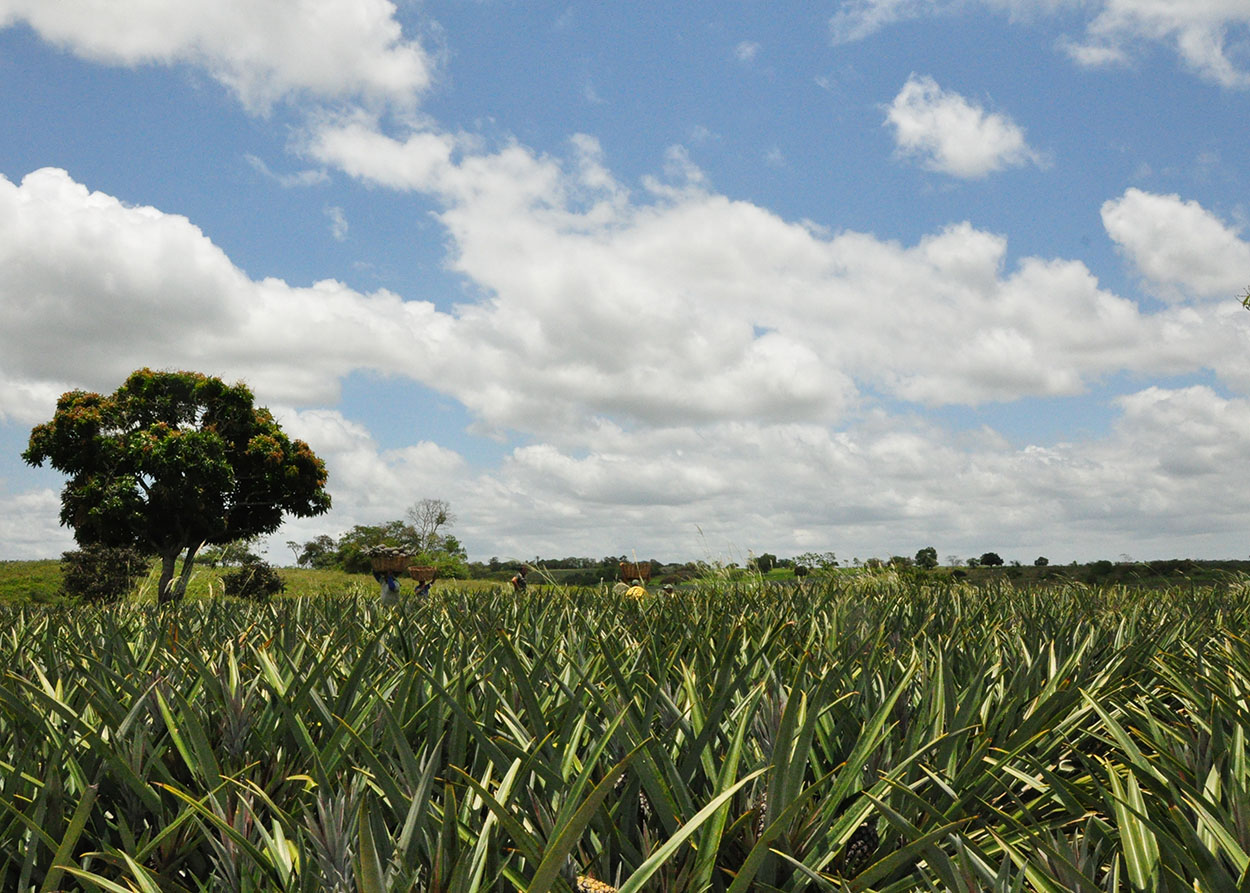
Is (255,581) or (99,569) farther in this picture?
(255,581)

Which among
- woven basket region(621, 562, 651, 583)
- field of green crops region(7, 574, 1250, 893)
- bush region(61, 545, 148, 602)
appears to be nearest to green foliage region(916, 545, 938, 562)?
woven basket region(621, 562, 651, 583)

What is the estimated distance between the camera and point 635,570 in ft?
30.9

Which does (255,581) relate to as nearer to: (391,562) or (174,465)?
(174,465)

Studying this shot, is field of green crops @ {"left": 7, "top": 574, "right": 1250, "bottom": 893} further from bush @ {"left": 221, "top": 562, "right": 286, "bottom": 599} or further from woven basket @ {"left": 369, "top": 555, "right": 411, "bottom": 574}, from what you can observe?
bush @ {"left": 221, "top": 562, "right": 286, "bottom": 599}

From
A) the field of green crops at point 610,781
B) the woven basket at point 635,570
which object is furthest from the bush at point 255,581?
the field of green crops at point 610,781

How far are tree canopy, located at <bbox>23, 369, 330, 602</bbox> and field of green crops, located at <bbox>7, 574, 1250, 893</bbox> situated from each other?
79.0 feet

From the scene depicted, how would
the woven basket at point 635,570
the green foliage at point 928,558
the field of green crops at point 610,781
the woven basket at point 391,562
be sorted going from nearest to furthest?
1. the field of green crops at point 610,781
2. the woven basket at point 635,570
3. the woven basket at point 391,562
4. the green foliage at point 928,558

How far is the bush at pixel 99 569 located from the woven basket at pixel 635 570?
22131 millimetres

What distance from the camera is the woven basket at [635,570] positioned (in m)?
9.38

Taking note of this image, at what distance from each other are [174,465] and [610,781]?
88.0 feet

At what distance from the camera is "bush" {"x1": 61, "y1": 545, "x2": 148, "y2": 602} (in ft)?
84.5

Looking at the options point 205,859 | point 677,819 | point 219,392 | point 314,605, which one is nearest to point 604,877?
point 677,819

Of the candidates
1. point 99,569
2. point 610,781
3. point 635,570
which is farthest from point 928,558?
point 99,569

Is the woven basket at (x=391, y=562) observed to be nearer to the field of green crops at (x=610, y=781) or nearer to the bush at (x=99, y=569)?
the field of green crops at (x=610, y=781)
